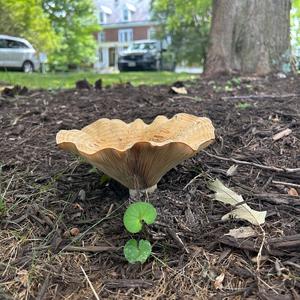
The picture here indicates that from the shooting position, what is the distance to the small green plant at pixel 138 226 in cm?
152

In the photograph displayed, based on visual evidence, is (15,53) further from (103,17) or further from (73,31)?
(103,17)

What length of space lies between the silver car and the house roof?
101 ft

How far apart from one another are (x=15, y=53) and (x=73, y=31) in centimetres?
1849

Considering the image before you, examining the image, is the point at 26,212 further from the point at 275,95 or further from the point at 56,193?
the point at 275,95

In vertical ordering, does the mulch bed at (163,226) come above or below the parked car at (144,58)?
above

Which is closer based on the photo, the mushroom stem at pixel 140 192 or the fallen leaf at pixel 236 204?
the fallen leaf at pixel 236 204

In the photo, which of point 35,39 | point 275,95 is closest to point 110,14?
point 35,39

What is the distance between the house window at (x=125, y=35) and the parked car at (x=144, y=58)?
27.9 meters

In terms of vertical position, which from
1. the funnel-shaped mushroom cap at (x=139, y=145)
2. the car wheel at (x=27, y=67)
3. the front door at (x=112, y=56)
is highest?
the funnel-shaped mushroom cap at (x=139, y=145)

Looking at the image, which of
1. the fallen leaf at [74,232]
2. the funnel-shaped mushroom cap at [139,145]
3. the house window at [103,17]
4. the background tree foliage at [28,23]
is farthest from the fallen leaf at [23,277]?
the house window at [103,17]

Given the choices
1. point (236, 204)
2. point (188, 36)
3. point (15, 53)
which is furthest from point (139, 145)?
point (188, 36)

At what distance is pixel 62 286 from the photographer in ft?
4.97

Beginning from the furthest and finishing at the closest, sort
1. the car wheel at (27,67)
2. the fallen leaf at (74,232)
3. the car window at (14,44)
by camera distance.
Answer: the car wheel at (27,67) → the car window at (14,44) → the fallen leaf at (74,232)

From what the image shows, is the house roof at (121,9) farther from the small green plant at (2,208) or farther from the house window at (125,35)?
the small green plant at (2,208)
